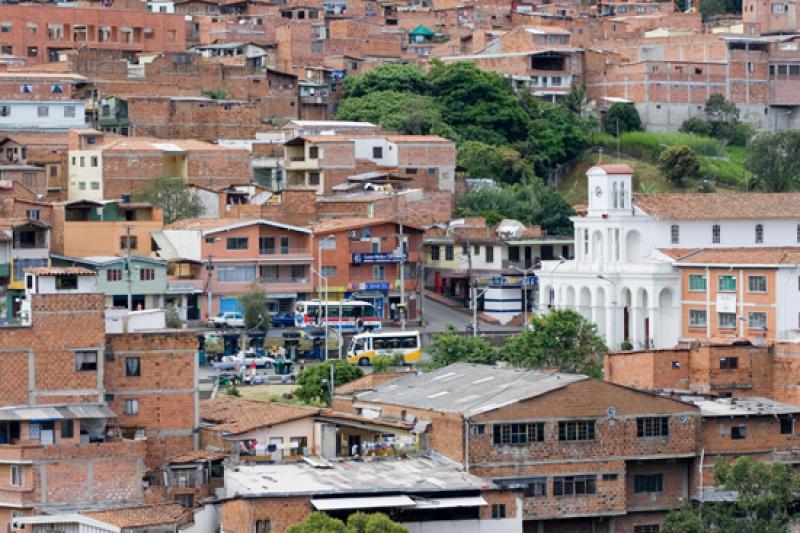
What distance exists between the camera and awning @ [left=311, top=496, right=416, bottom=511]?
158ft

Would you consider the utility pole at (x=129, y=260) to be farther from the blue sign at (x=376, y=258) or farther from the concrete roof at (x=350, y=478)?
the concrete roof at (x=350, y=478)

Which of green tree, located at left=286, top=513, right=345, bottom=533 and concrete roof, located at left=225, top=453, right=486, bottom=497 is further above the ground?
concrete roof, located at left=225, top=453, right=486, bottom=497

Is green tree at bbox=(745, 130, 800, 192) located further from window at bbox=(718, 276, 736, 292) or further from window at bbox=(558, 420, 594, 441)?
window at bbox=(558, 420, 594, 441)

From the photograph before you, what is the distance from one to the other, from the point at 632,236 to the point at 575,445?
3188 centimetres

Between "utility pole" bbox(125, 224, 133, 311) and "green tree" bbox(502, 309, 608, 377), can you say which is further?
"utility pole" bbox(125, 224, 133, 311)

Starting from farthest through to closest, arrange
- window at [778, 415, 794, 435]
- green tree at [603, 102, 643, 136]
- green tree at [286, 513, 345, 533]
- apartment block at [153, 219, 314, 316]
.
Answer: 1. green tree at [603, 102, 643, 136]
2. apartment block at [153, 219, 314, 316]
3. window at [778, 415, 794, 435]
4. green tree at [286, 513, 345, 533]

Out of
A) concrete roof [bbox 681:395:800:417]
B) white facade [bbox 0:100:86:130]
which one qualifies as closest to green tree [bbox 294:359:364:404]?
concrete roof [bbox 681:395:800:417]

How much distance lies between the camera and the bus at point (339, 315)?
78.4 m

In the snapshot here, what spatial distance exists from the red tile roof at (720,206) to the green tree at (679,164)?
17.8 metres

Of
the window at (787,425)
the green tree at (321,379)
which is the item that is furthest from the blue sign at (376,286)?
the window at (787,425)

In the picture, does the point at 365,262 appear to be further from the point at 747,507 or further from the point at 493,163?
the point at 747,507

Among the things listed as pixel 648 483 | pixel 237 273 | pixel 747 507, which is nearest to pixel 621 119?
pixel 237 273

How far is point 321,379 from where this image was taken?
63.9 meters

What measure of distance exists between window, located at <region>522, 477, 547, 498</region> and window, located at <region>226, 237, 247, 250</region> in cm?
3065
